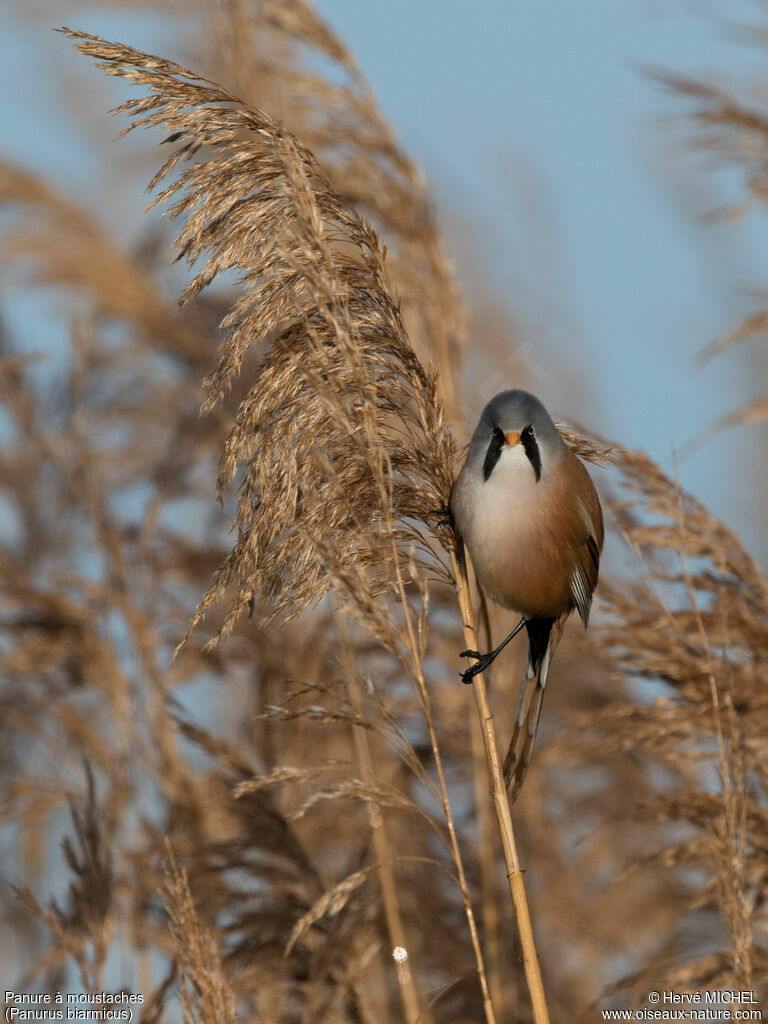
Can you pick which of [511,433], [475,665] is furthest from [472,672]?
[511,433]

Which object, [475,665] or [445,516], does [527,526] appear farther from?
[475,665]

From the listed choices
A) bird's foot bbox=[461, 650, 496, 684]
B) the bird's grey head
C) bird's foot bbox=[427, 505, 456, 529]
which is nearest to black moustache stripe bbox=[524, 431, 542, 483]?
the bird's grey head

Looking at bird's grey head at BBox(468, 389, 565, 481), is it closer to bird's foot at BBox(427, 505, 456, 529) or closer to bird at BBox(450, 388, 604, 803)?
bird at BBox(450, 388, 604, 803)

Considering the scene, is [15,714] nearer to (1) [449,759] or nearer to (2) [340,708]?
(1) [449,759]

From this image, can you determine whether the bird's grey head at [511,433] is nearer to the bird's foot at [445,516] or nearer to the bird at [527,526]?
the bird at [527,526]

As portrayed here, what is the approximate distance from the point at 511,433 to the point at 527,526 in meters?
0.20

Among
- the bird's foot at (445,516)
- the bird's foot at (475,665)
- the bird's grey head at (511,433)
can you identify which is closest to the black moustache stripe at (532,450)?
the bird's grey head at (511,433)

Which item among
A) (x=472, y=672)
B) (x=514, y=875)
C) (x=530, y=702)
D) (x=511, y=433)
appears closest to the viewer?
(x=514, y=875)

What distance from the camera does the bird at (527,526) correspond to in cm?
212

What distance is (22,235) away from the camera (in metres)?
4.28

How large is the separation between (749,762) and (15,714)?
2.49 m

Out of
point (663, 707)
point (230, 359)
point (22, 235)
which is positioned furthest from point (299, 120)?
point (663, 707)

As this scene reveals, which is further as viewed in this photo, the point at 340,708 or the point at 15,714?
the point at 15,714

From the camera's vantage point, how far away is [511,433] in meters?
2.12
